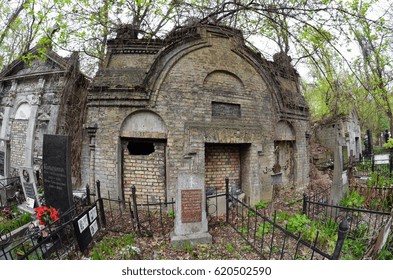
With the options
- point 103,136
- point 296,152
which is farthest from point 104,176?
point 296,152

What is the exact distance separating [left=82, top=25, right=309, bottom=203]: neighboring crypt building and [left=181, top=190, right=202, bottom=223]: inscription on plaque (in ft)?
3.14

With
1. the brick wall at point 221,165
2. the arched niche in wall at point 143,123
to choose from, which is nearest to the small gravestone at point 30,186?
the arched niche in wall at point 143,123

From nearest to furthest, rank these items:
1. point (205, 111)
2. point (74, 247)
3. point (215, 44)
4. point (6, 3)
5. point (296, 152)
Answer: point (74, 247), point (205, 111), point (215, 44), point (6, 3), point (296, 152)

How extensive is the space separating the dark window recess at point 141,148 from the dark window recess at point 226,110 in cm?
211

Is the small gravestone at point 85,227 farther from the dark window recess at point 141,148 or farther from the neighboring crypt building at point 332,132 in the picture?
the neighboring crypt building at point 332,132

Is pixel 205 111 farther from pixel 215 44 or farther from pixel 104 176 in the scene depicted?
pixel 104 176

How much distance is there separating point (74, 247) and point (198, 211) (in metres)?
2.56

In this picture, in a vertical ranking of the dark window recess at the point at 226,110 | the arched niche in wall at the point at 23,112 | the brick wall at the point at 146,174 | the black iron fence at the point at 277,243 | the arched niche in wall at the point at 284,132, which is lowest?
the black iron fence at the point at 277,243

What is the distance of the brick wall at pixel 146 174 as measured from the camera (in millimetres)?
5816

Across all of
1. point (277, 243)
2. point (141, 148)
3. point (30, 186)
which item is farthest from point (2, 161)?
point (277, 243)

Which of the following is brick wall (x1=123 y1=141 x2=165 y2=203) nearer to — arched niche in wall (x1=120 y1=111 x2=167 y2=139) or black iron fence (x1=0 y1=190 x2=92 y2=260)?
arched niche in wall (x1=120 y1=111 x2=167 y2=139)

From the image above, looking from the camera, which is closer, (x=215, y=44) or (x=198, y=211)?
(x=198, y=211)

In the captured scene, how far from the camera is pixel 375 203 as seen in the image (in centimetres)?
601

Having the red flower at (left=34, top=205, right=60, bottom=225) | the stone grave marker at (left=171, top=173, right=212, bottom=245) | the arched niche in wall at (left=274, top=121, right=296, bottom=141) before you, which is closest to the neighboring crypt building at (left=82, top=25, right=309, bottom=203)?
the arched niche in wall at (left=274, top=121, right=296, bottom=141)
